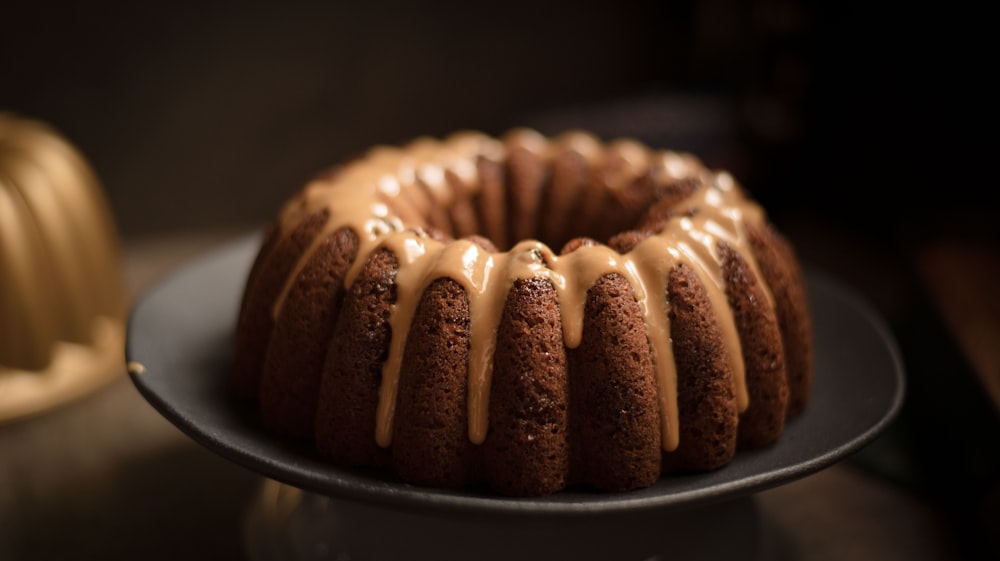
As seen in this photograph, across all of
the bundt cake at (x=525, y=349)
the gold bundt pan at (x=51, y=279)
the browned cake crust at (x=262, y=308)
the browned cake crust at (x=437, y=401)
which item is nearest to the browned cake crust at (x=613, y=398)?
the bundt cake at (x=525, y=349)

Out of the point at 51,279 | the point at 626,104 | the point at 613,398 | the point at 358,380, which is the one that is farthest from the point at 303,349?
the point at 626,104

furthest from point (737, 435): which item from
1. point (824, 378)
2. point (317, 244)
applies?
point (317, 244)

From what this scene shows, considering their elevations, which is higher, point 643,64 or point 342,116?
point 643,64

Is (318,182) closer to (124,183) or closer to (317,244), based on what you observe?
(317,244)

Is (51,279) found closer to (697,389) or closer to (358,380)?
(358,380)

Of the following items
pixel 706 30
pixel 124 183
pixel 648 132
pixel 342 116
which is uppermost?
pixel 706 30

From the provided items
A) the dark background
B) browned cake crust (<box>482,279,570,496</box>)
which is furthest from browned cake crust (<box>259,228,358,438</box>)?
the dark background

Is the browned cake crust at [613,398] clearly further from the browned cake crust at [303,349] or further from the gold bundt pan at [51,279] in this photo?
the gold bundt pan at [51,279]
